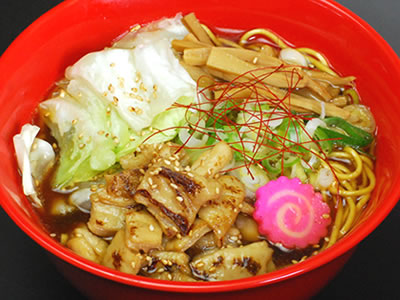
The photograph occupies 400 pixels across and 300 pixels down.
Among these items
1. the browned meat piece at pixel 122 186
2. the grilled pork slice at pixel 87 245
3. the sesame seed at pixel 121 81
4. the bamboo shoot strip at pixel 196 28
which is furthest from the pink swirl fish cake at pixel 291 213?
the bamboo shoot strip at pixel 196 28

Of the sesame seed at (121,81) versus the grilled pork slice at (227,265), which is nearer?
the grilled pork slice at (227,265)

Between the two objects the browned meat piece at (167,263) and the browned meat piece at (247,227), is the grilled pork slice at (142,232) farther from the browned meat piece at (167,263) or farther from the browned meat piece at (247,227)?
the browned meat piece at (247,227)

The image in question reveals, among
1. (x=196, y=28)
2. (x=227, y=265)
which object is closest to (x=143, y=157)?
(x=227, y=265)

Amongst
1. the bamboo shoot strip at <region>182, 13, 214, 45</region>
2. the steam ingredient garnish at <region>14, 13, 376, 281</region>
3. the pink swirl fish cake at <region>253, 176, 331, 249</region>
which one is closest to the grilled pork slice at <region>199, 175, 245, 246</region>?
the steam ingredient garnish at <region>14, 13, 376, 281</region>

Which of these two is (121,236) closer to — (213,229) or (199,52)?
(213,229)

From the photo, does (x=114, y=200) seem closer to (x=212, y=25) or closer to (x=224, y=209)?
(x=224, y=209)

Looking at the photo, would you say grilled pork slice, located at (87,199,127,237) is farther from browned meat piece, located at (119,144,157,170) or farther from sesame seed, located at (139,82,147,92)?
sesame seed, located at (139,82,147,92)
